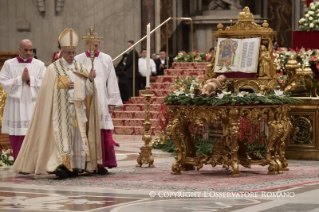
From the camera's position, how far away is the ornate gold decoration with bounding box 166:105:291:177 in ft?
30.3

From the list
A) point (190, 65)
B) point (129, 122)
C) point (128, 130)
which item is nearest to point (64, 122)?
point (128, 130)

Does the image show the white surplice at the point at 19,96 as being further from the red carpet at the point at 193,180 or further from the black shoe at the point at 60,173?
the black shoe at the point at 60,173

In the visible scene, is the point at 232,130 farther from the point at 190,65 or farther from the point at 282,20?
the point at 282,20

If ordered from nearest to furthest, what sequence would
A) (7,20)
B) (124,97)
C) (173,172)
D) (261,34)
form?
(173,172) → (261,34) → (124,97) → (7,20)

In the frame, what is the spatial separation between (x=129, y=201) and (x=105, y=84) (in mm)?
3049

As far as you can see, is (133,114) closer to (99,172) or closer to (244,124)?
(244,124)

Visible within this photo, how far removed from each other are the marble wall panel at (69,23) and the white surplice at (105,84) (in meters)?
10.9

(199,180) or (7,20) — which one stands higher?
(7,20)

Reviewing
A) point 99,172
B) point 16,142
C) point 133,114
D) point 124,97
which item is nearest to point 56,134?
point 99,172

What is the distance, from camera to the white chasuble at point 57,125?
31.2ft

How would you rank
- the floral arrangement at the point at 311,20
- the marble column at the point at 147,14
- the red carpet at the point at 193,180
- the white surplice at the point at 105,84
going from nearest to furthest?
the red carpet at the point at 193,180
the white surplice at the point at 105,84
the floral arrangement at the point at 311,20
the marble column at the point at 147,14

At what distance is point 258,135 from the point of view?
11625 mm

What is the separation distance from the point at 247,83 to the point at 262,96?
3.67 ft

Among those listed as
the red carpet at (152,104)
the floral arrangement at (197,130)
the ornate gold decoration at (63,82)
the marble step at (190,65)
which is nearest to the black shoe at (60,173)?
the ornate gold decoration at (63,82)
